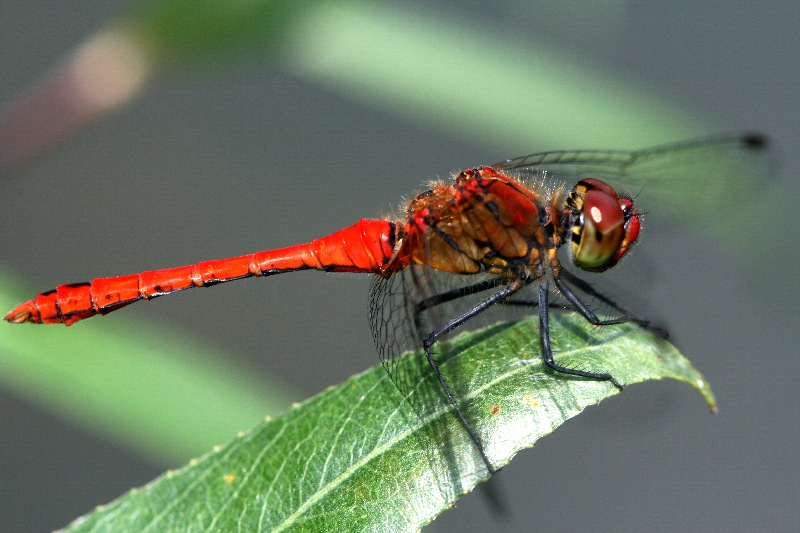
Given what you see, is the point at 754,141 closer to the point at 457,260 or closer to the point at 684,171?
the point at 684,171

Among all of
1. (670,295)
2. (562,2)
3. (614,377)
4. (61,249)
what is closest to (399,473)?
(614,377)

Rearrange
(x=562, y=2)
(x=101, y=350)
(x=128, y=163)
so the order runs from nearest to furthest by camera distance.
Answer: (x=101, y=350)
(x=562, y=2)
(x=128, y=163)

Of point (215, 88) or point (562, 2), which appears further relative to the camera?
point (215, 88)

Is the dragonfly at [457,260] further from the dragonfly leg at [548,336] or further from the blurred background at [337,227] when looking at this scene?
the blurred background at [337,227]

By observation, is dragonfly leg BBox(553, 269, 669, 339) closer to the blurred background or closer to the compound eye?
the compound eye

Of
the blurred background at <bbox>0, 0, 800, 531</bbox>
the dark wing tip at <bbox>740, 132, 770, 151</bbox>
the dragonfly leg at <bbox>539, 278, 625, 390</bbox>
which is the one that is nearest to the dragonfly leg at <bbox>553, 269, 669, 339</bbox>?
the dragonfly leg at <bbox>539, 278, 625, 390</bbox>

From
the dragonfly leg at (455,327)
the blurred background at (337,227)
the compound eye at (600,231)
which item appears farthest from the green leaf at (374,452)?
the blurred background at (337,227)

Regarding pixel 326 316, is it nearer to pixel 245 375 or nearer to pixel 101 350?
pixel 245 375
